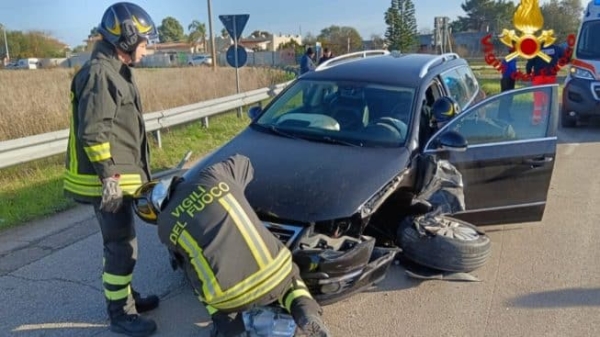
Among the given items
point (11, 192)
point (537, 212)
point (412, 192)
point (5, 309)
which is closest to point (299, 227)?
point (412, 192)

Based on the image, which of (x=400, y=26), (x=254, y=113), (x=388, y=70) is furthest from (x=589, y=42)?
(x=400, y=26)

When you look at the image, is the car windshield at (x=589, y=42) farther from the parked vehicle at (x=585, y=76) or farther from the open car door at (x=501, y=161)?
the open car door at (x=501, y=161)

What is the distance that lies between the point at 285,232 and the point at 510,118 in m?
2.57

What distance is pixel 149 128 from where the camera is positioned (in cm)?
777

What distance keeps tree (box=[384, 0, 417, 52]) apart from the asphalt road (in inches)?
781

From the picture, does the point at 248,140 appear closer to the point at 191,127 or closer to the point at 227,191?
the point at 227,191

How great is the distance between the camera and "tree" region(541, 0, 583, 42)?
4444 cm

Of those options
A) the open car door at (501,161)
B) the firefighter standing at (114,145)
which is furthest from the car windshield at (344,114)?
the firefighter standing at (114,145)

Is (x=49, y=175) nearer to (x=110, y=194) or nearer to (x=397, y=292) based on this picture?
(x=110, y=194)

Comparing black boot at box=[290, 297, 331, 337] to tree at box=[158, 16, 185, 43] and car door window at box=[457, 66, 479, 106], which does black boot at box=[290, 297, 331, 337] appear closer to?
car door window at box=[457, 66, 479, 106]

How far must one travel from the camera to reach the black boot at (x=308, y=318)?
259 centimetres

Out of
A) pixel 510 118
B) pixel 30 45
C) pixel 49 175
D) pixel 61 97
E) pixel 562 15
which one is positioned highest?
pixel 562 15

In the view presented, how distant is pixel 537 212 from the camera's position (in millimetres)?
4328

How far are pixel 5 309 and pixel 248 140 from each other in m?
2.12
